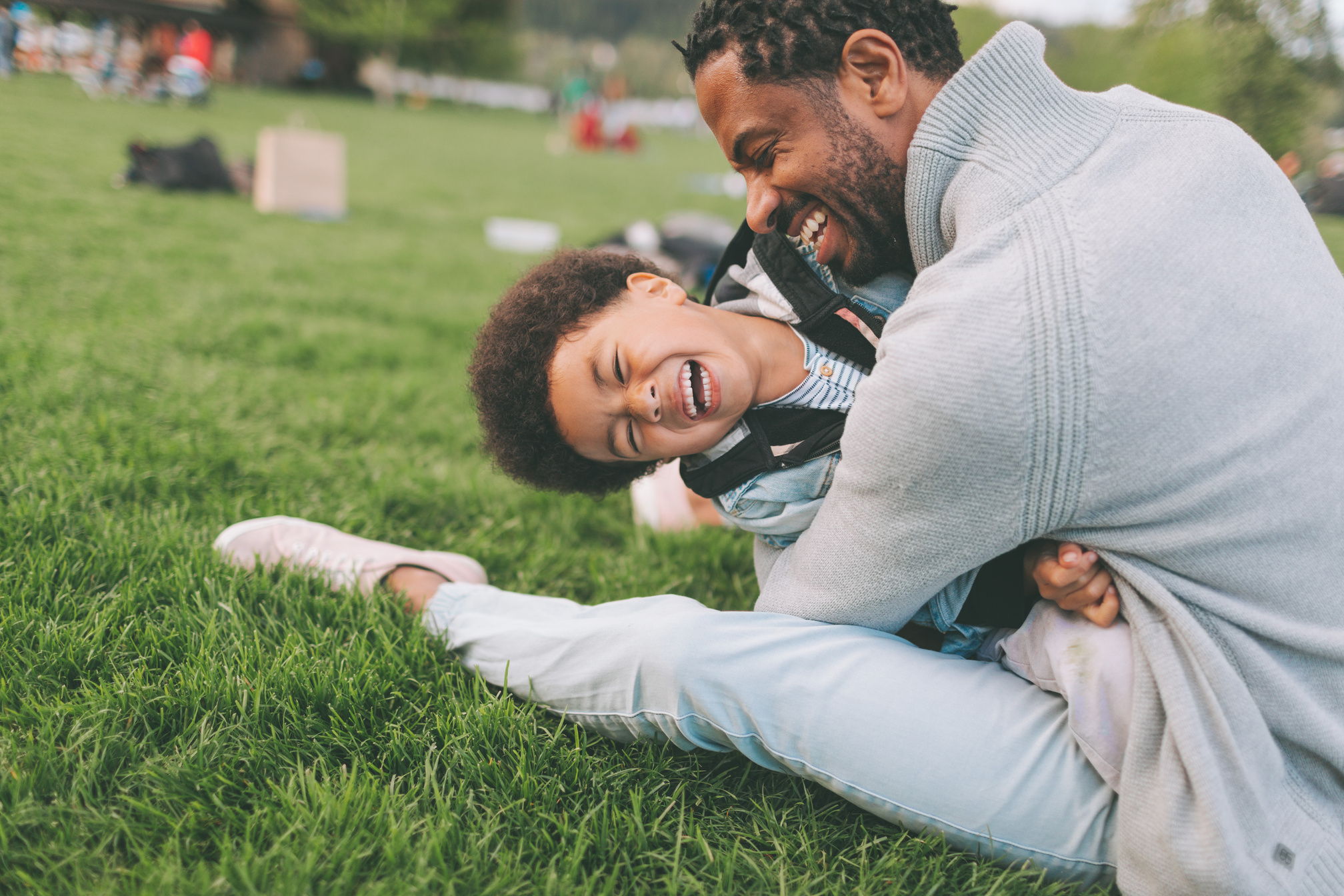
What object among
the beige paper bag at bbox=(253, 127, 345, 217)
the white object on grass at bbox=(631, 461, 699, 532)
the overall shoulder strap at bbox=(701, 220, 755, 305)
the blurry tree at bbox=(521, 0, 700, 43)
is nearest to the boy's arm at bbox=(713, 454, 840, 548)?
the overall shoulder strap at bbox=(701, 220, 755, 305)

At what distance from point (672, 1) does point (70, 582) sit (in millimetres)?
78672

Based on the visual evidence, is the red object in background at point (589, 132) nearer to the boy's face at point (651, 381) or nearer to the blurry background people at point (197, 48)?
the blurry background people at point (197, 48)

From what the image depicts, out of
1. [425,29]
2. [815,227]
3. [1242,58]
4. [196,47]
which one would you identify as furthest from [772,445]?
[425,29]

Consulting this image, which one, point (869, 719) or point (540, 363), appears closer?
point (869, 719)

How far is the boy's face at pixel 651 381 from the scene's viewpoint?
184cm

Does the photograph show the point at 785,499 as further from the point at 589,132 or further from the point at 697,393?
the point at 589,132

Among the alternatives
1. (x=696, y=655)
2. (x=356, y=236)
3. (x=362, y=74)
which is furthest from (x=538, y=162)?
(x=362, y=74)

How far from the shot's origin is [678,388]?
1827mm

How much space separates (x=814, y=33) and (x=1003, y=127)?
45cm

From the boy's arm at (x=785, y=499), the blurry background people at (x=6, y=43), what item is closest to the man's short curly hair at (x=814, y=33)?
the boy's arm at (x=785, y=499)

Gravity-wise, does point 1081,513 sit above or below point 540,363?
below

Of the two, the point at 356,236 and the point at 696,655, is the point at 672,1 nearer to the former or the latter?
the point at 356,236

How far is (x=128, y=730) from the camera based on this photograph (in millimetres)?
1604

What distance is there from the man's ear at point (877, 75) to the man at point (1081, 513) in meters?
0.02
